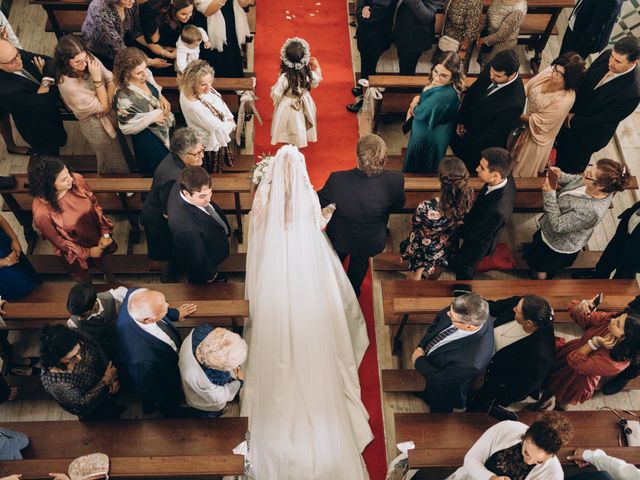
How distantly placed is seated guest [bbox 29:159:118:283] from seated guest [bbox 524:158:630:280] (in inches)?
126

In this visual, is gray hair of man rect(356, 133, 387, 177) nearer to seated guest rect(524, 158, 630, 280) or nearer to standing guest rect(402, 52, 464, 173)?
standing guest rect(402, 52, 464, 173)

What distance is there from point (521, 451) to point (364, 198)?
1.88 m

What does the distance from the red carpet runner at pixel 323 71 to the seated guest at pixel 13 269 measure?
2.42 metres

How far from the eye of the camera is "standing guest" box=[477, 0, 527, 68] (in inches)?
207

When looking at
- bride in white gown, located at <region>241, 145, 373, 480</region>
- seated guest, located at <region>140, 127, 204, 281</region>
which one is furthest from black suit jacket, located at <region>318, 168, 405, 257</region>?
seated guest, located at <region>140, 127, 204, 281</region>

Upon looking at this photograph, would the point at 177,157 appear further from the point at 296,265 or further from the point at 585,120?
the point at 585,120

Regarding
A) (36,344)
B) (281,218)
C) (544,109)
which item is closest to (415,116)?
(544,109)

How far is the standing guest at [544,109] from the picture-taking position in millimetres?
4477

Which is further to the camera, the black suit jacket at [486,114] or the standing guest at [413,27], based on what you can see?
the standing guest at [413,27]

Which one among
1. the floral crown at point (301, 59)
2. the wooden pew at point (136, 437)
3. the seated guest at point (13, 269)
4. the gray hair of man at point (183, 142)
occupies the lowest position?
the wooden pew at point (136, 437)

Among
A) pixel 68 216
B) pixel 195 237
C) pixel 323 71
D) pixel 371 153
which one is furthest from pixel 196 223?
pixel 323 71

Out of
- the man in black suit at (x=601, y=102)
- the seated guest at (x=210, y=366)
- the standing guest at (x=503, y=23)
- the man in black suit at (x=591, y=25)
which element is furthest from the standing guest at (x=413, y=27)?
the seated guest at (x=210, y=366)

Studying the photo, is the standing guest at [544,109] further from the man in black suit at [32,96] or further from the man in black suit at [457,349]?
the man in black suit at [32,96]

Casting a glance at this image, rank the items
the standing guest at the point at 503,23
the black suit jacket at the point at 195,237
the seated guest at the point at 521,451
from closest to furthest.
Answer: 1. the seated guest at the point at 521,451
2. the black suit jacket at the point at 195,237
3. the standing guest at the point at 503,23
